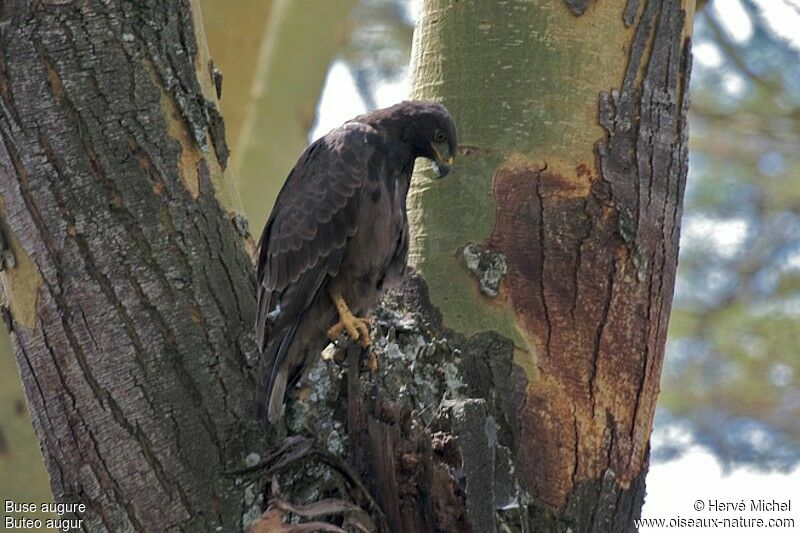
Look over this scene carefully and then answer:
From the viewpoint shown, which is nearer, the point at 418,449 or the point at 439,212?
the point at 418,449

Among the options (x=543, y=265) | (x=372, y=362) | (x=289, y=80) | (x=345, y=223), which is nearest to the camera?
(x=372, y=362)

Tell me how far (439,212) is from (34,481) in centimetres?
306

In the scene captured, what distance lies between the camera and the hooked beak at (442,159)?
396 centimetres

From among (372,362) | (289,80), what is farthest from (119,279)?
(289,80)

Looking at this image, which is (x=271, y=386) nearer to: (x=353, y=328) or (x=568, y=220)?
(x=353, y=328)

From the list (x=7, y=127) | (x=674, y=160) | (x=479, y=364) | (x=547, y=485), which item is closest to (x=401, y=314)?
(x=479, y=364)

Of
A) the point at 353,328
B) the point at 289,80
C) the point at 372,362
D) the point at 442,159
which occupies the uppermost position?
the point at 289,80

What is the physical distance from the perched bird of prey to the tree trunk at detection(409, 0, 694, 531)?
10 cm

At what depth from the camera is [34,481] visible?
5984 millimetres

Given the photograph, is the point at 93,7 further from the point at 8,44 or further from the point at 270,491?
the point at 270,491

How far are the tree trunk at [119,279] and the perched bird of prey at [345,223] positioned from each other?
1.46ft

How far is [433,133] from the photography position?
3992mm

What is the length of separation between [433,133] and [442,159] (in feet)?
0.30

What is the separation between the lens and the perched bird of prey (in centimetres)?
396
